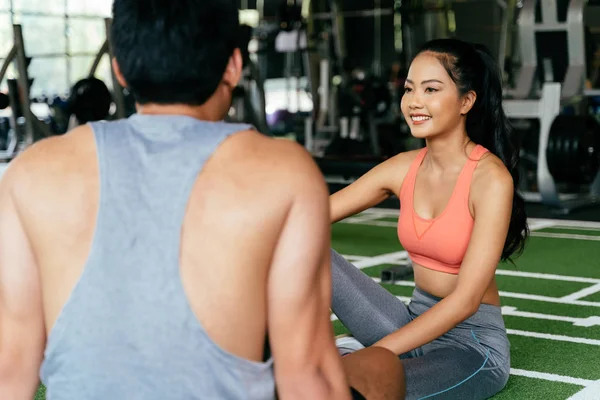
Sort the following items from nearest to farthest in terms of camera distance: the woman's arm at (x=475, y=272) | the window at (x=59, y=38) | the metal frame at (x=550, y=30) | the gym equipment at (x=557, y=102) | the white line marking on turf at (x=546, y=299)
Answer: the woman's arm at (x=475, y=272) → the white line marking on turf at (x=546, y=299) → the gym equipment at (x=557, y=102) → the metal frame at (x=550, y=30) → the window at (x=59, y=38)

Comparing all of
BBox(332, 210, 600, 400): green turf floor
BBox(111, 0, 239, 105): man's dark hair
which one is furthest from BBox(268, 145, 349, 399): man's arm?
BBox(332, 210, 600, 400): green turf floor

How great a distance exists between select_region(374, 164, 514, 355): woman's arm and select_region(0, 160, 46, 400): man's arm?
0.99 m

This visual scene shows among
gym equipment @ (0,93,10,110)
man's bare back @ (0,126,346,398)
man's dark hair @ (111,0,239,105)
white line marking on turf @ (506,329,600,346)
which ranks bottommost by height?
white line marking on turf @ (506,329,600,346)

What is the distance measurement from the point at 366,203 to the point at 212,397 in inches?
Answer: 54.3

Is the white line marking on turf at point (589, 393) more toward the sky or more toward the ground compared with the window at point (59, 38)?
Result: more toward the ground

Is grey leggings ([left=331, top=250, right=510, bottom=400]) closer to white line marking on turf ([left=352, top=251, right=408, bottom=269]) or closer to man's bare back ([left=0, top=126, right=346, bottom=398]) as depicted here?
man's bare back ([left=0, top=126, right=346, bottom=398])

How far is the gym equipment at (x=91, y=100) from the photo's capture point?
6.05 m

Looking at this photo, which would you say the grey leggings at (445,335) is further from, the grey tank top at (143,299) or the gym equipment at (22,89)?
the gym equipment at (22,89)

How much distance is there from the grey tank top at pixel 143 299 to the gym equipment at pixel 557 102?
548 cm

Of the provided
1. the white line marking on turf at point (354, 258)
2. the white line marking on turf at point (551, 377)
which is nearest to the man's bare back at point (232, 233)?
the white line marking on turf at point (551, 377)

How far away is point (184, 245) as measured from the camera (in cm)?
100

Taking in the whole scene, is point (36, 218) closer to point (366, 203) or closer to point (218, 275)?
point (218, 275)

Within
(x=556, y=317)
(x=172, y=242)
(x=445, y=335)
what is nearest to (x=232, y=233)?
(x=172, y=242)

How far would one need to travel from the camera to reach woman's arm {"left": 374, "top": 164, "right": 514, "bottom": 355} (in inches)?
76.3
